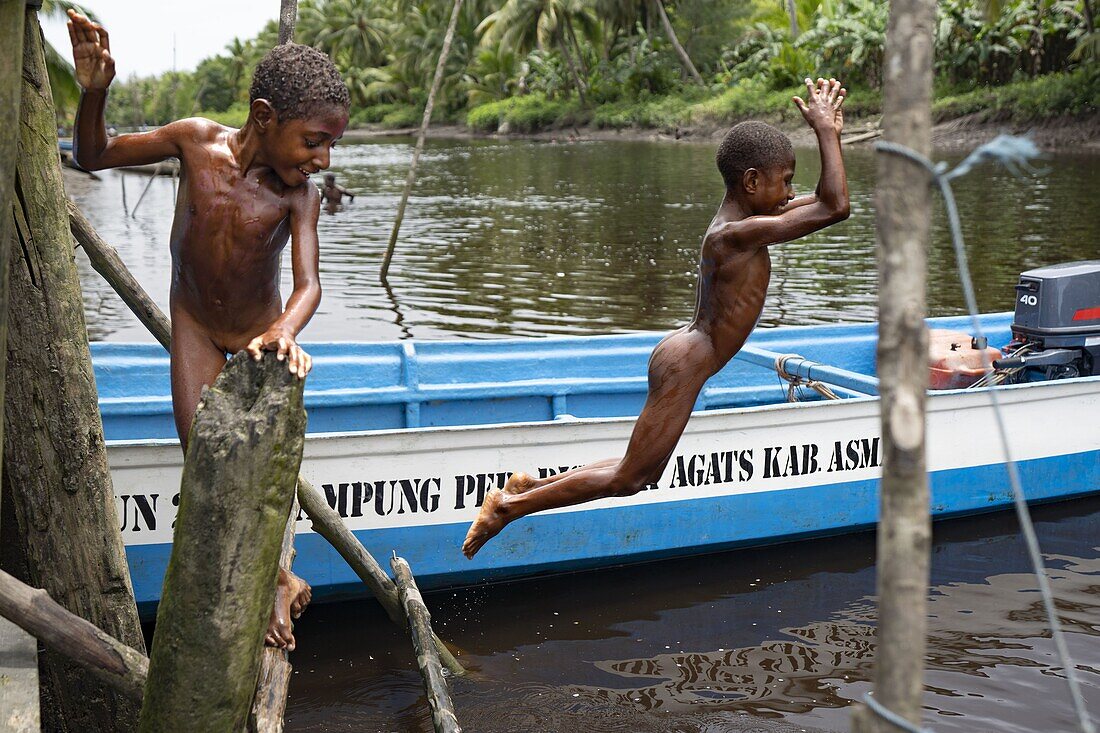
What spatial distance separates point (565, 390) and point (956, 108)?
2973cm

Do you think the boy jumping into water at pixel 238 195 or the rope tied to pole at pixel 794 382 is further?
the rope tied to pole at pixel 794 382

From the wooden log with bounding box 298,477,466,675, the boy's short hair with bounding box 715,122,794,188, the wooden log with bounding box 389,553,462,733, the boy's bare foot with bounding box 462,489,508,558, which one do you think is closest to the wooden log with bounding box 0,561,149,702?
the wooden log with bounding box 389,553,462,733

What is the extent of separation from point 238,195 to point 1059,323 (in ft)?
18.8

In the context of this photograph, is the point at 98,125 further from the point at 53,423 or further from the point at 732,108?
the point at 732,108

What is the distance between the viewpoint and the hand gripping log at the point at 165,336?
4.49 m

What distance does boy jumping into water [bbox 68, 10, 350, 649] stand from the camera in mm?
3445

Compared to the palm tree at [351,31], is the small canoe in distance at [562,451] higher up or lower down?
lower down

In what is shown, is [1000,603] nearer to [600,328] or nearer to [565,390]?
[565,390]

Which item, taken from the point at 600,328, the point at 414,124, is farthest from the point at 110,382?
the point at 414,124

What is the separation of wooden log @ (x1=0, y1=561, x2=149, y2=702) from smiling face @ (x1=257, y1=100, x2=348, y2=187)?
147 cm

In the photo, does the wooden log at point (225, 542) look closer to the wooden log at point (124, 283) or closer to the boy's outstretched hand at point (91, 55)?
the boy's outstretched hand at point (91, 55)

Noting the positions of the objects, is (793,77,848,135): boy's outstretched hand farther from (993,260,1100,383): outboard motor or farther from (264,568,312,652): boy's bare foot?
(993,260,1100,383): outboard motor

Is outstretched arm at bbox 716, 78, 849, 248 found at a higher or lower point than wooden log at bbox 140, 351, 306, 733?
higher

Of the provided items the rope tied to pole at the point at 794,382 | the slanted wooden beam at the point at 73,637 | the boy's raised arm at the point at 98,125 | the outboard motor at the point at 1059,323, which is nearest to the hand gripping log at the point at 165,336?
the boy's raised arm at the point at 98,125
